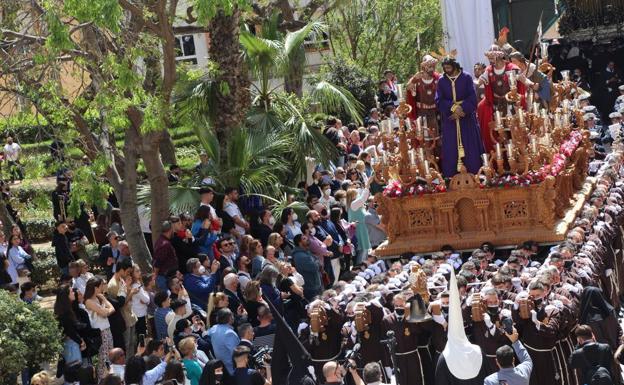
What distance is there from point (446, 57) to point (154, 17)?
414 centimetres

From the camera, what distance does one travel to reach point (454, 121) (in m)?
19.1

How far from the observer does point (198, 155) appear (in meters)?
23.2

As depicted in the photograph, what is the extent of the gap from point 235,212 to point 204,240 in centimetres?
150

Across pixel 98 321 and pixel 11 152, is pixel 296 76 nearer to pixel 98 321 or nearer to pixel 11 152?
pixel 11 152

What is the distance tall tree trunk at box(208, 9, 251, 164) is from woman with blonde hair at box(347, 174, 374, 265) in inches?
92.5

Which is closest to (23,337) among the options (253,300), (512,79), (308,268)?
(253,300)

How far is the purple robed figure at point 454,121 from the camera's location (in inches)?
742

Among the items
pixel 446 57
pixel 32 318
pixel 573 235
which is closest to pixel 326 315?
pixel 32 318

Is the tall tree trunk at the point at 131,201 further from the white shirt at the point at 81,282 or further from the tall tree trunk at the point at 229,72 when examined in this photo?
the tall tree trunk at the point at 229,72

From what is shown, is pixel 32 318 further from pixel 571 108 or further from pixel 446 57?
pixel 571 108

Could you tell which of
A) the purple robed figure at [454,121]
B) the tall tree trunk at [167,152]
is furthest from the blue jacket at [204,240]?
the tall tree trunk at [167,152]

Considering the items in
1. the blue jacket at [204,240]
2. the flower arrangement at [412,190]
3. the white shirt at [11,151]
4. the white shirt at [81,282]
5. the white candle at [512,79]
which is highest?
the white candle at [512,79]

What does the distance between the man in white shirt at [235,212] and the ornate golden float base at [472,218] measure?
1.88 meters

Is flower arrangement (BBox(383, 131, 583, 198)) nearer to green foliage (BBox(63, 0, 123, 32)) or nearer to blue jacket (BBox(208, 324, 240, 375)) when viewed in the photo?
green foliage (BBox(63, 0, 123, 32))
